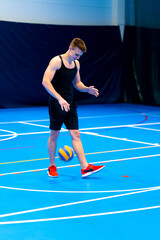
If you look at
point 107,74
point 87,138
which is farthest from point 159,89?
point 87,138

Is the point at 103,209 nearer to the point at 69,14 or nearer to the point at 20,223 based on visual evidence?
the point at 20,223

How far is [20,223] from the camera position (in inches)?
165

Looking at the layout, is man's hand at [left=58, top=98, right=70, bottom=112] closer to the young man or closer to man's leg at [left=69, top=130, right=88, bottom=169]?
the young man

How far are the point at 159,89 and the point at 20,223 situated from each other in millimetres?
13023

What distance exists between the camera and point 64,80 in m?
5.94

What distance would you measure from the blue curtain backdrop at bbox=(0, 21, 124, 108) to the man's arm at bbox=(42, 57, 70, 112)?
1050cm

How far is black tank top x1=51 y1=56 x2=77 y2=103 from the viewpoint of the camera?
5883mm

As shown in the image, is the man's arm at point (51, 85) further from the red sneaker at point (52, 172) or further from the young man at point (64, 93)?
the red sneaker at point (52, 172)

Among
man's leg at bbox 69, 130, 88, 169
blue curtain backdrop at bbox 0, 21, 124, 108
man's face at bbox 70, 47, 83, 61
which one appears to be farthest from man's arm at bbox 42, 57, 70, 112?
blue curtain backdrop at bbox 0, 21, 124, 108

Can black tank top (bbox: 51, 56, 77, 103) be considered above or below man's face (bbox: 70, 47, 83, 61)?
below

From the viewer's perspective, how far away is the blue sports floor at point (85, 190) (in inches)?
159

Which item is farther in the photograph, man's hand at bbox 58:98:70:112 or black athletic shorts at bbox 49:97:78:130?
black athletic shorts at bbox 49:97:78:130

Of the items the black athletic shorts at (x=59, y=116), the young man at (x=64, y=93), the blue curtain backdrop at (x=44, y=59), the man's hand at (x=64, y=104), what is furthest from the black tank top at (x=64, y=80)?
the blue curtain backdrop at (x=44, y=59)

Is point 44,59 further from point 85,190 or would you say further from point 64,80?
point 85,190
